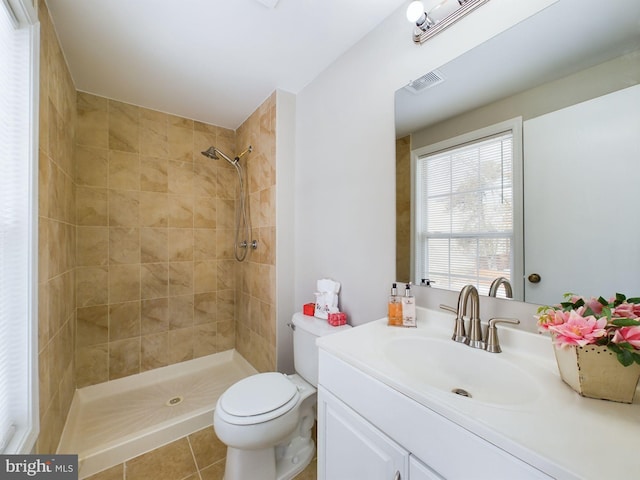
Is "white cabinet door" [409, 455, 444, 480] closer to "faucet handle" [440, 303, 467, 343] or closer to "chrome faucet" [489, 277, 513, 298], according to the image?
"faucet handle" [440, 303, 467, 343]

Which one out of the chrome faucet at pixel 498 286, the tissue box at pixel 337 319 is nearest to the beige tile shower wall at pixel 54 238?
the tissue box at pixel 337 319

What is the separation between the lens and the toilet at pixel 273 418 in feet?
3.81

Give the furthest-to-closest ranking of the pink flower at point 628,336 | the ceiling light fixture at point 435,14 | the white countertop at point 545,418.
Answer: the ceiling light fixture at point 435,14
the pink flower at point 628,336
the white countertop at point 545,418

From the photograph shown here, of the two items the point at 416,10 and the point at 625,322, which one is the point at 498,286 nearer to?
the point at 625,322

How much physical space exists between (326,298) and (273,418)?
639 mm

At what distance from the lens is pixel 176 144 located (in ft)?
7.53

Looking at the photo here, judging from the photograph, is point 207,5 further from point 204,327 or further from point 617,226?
point 204,327

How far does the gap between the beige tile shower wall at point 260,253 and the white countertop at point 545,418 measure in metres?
1.25

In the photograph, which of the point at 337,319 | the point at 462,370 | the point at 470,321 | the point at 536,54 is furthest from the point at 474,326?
the point at 536,54

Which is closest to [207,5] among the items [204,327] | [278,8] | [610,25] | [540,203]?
[278,8]

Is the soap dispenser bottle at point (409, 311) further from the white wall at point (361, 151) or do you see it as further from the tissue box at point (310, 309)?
the tissue box at point (310, 309)

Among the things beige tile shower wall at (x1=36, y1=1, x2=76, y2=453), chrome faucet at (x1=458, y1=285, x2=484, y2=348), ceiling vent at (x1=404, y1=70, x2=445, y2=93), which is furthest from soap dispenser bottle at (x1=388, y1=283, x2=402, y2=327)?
beige tile shower wall at (x1=36, y1=1, x2=76, y2=453)

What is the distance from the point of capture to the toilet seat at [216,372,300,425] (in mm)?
1169

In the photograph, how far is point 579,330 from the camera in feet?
1.93
